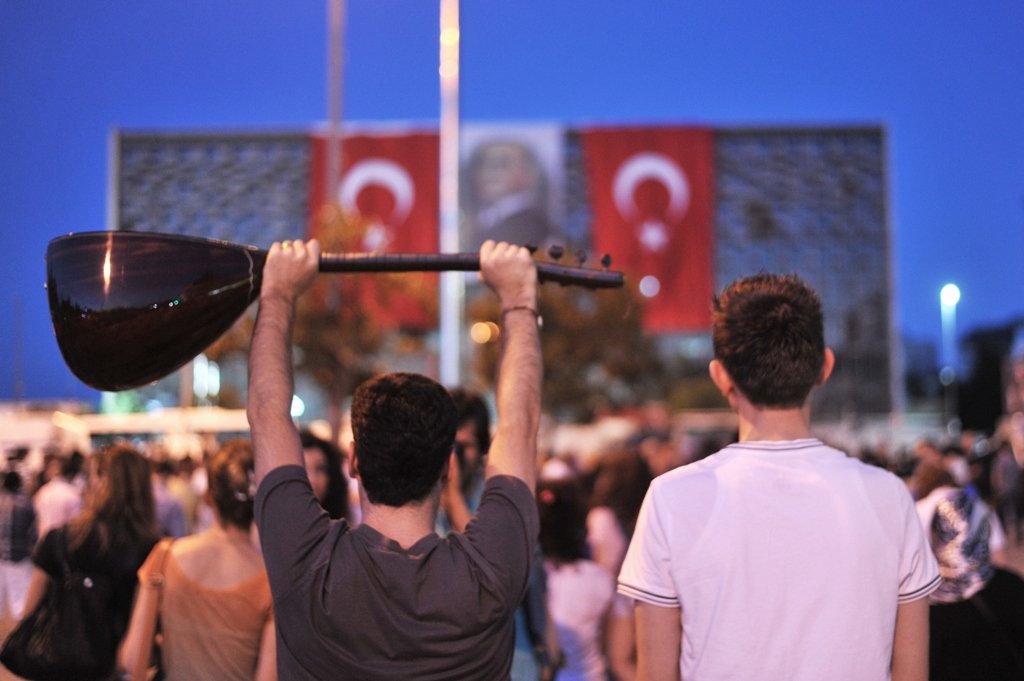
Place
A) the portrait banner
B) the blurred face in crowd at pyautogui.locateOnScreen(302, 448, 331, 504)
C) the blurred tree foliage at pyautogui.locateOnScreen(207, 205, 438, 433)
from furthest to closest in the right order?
the portrait banner
the blurred tree foliage at pyautogui.locateOnScreen(207, 205, 438, 433)
the blurred face in crowd at pyautogui.locateOnScreen(302, 448, 331, 504)

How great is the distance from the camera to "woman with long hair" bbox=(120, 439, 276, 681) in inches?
140

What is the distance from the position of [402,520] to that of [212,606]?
1.52m

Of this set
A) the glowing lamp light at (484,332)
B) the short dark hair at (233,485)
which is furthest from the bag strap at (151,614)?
the glowing lamp light at (484,332)

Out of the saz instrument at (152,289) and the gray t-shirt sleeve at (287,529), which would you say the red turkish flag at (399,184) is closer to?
the saz instrument at (152,289)

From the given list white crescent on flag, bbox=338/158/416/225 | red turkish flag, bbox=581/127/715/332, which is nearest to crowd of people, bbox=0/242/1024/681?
red turkish flag, bbox=581/127/715/332

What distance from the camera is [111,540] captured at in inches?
173

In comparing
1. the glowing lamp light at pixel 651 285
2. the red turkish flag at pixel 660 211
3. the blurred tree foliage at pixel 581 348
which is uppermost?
the red turkish flag at pixel 660 211

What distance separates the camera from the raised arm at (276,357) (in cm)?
234

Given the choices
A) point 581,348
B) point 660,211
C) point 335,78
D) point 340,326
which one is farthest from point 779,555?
point 660,211

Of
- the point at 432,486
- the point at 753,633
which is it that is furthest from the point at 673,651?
the point at 432,486

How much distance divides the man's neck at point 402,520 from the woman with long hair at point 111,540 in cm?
231

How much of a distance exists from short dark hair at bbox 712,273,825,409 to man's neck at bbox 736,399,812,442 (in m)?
0.02

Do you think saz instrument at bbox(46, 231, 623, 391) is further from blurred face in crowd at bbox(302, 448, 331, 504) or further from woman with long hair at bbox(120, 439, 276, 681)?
blurred face in crowd at bbox(302, 448, 331, 504)

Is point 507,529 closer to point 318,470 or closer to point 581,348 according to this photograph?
point 318,470
